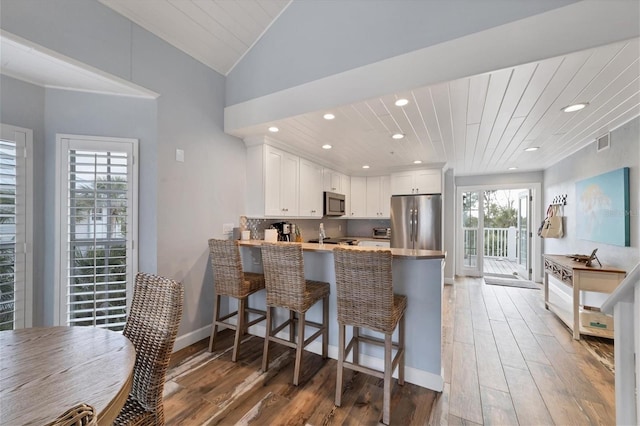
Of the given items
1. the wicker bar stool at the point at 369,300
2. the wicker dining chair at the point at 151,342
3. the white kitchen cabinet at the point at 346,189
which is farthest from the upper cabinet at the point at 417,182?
the wicker dining chair at the point at 151,342

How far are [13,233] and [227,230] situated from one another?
5.60 ft

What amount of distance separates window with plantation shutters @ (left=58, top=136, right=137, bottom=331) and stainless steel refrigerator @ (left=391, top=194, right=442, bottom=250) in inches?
155

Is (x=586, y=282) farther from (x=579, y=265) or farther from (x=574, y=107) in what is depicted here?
(x=574, y=107)

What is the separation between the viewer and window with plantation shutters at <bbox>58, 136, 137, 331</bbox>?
2207 millimetres

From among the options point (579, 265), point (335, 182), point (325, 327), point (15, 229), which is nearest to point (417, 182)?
point (335, 182)

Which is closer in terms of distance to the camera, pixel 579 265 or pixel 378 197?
pixel 579 265

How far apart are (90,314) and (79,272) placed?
1.25 feet

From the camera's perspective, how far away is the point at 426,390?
6.69 ft

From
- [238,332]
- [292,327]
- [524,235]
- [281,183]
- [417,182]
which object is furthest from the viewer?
[524,235]

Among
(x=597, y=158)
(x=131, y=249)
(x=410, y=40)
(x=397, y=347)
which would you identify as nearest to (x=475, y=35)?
(x=410, y=40)

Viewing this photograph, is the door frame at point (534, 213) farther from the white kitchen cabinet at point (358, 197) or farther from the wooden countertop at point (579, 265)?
the white kitchen cabinet at point (358, 197)

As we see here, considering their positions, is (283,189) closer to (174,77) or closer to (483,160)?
(174,77)

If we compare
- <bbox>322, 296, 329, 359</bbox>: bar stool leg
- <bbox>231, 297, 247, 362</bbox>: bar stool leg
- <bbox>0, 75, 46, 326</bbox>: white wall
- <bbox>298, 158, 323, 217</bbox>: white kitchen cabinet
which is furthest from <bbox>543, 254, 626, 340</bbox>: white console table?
<bbox>0, 75, 46, 326</bbox>: white wall

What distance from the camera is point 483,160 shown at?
14.6 feet
